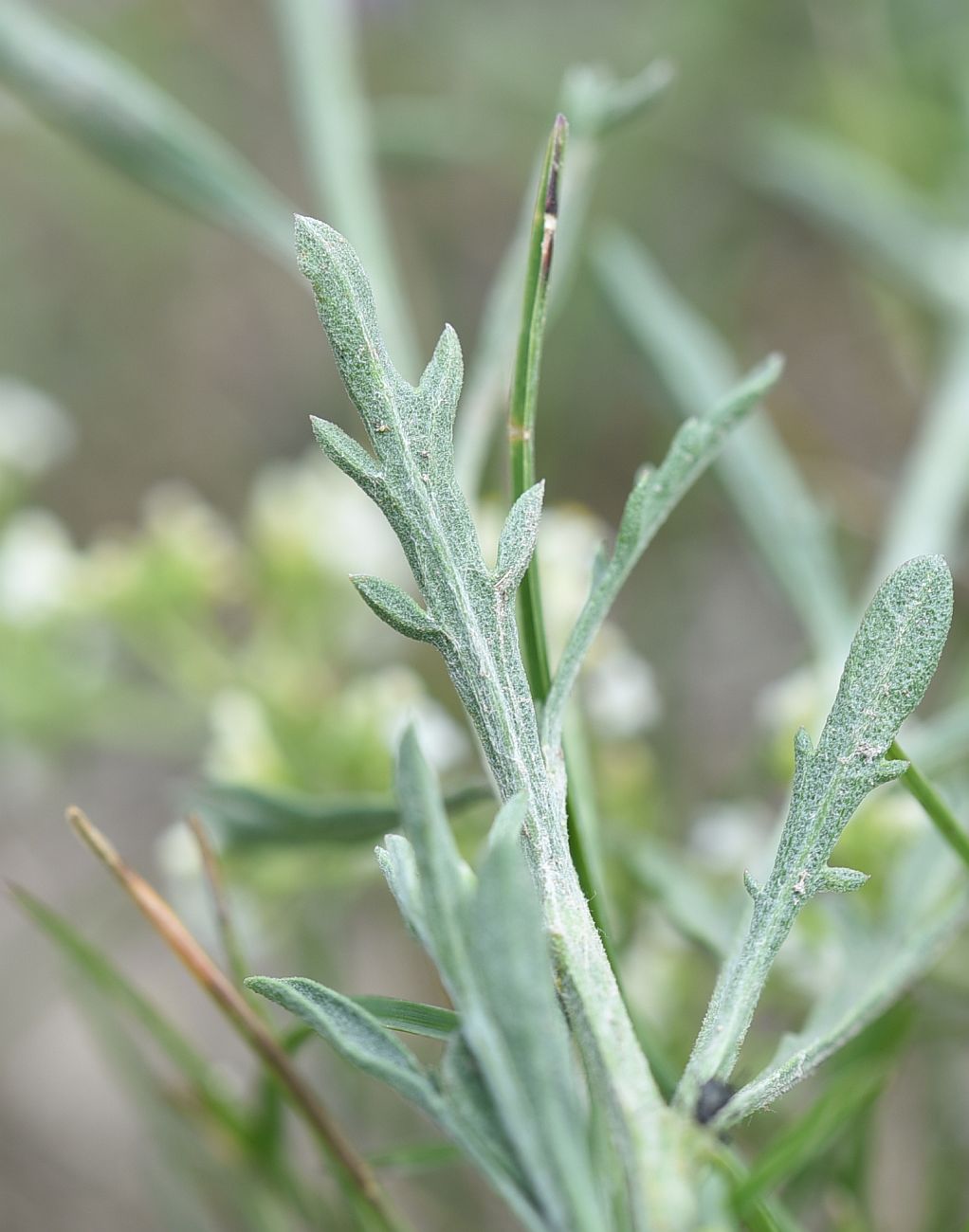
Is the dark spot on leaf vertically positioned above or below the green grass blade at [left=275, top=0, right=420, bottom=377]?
below

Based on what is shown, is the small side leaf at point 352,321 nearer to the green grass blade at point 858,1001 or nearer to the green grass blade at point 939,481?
the green grass blade at point 858,1001

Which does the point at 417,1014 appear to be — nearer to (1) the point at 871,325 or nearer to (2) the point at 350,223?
(2) the point at 350,223

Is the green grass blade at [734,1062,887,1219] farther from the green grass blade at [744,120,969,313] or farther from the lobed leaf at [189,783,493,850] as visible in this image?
the green grass blade at [744,120,969,313]

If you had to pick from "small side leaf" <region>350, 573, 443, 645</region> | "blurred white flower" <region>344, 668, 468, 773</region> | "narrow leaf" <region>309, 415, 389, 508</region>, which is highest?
"blurred white flower" <region>344, 668, 468, 773</region>

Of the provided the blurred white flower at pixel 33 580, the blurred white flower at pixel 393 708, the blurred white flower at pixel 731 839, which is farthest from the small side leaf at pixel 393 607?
the blurred white flower at pixel 33 580

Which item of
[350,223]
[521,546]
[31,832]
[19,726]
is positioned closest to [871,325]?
[350,223]

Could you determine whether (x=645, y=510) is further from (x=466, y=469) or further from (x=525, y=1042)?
(x=466, y=469)

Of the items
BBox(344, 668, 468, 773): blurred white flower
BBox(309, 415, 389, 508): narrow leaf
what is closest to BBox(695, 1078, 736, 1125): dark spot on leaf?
BBox(309, 415, 389, 508): narrow leaf
